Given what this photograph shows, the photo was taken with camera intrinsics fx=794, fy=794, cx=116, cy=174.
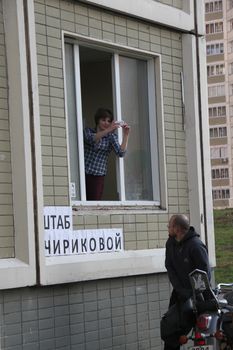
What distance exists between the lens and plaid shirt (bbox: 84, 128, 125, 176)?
31.0ft

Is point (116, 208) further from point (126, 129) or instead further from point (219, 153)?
point (219, 153)

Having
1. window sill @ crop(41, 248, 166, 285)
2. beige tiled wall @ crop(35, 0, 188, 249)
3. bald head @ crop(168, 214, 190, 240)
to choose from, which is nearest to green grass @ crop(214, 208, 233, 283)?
beige tiled wall @ crop(35, 0, 188, 249)

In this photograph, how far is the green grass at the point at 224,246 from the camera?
18.3m

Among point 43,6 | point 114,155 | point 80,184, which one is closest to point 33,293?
point 80,184

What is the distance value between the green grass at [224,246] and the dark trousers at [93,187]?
8.02 meters

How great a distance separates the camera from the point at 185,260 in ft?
26.9

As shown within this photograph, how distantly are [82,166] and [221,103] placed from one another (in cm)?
A: 6142

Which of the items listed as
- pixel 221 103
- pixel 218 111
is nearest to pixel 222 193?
pixel 218 111

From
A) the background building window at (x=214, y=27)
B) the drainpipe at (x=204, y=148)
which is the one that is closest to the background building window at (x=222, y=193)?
the background building window at (x=214, y=27)

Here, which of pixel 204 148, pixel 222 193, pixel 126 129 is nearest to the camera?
pixel 126 129

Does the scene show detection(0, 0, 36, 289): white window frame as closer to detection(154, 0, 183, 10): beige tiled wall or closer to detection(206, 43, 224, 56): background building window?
detection(154, 0, 183, 10): beige tiled wall

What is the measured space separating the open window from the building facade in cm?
1

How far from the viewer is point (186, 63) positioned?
10.7 m

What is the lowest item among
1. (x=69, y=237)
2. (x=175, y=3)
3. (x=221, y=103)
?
(x=69, y=237)
